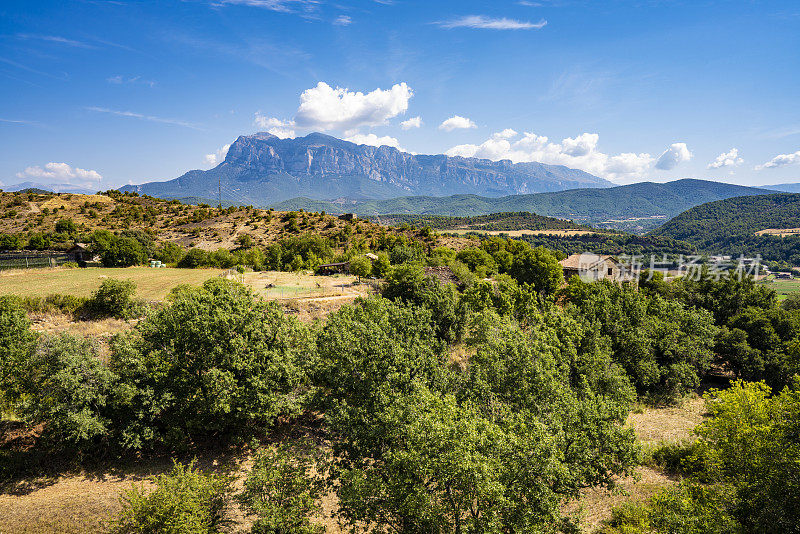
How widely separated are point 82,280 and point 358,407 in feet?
137

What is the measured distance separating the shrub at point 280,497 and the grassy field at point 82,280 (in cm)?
2944

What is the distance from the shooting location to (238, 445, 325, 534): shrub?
14352 millimetres

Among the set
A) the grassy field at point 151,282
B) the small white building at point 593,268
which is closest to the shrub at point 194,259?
the grassy field at point 151,282

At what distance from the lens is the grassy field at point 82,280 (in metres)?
36.1

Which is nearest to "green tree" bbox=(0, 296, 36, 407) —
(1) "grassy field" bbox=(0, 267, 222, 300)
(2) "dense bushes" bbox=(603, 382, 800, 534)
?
(1) "grassy field" bbox=(0, 267, 222, 300)

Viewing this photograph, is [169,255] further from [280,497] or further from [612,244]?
[612,244]

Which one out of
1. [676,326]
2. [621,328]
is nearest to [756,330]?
[676,326]

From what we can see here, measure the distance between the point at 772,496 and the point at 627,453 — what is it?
5.18 meters

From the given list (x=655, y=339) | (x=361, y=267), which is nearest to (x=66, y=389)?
(x=361, y=267)

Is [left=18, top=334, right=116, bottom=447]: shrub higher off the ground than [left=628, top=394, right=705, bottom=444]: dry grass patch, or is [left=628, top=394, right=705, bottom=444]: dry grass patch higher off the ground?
[left=18, top=334, right=116, bottom=447]: shrub

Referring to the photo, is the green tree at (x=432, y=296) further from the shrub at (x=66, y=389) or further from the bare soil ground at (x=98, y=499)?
the shrub at (x=66, y=389)

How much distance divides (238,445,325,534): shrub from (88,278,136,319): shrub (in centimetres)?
2525

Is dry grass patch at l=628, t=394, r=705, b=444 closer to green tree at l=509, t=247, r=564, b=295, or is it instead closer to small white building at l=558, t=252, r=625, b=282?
green tree at l=509, t=247, r=564, b=295

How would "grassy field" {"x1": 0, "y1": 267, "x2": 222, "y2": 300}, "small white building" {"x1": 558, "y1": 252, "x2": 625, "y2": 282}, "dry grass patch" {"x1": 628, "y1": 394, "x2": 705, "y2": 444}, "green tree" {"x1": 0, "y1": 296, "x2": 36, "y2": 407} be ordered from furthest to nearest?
1. "small white building" {"x1": 558, "y1": 252, "x2": 625, "y2": 282}
2. "grassy field" {"x1": 0, "y1": 267, "x2": 222, "y2": 300}
3. "dry grass patch" {"x1": 628, "y1": 394, "x2": 705, "y2": 444}
4. "green tree" {"x1": 0, "y1": 296, "x2": 36, "y2": 407}
